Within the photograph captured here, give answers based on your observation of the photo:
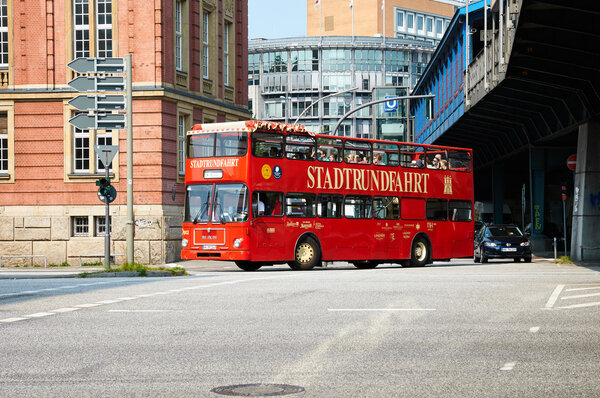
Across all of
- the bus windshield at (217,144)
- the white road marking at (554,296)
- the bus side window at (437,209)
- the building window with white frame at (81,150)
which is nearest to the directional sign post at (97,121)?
the bus windshield at (217,144)

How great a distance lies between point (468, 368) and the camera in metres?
8.32

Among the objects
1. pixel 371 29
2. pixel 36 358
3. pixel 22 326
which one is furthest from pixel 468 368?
pixel 371 29

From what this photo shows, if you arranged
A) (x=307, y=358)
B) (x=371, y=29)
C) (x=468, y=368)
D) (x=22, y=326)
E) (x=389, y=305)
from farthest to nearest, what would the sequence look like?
(x=371, y=29), (x=389, y=305), (x=22, y=326), (x=307, y=358), (x=468, y=368)

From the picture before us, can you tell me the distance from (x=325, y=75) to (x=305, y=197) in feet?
303

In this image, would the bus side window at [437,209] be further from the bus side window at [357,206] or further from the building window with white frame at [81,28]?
the building window with white frame at [81,28]

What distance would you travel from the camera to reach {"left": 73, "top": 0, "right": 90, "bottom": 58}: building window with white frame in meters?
36.4

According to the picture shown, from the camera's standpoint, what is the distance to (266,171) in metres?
26.6

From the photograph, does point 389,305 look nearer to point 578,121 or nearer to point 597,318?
point 597,318

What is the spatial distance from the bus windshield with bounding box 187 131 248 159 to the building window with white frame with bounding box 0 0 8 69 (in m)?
12.5

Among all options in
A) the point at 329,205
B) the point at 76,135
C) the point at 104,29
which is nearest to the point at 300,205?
the point at 329,205

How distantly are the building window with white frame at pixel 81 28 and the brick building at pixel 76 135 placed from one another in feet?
0.12

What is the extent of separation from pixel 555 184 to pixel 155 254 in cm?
2948

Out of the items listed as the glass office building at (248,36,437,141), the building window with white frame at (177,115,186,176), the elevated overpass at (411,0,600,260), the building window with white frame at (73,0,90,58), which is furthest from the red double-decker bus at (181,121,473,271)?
the glass office building at (248,36,437,141)

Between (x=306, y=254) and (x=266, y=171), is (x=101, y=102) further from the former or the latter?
(x=306, y=254)
